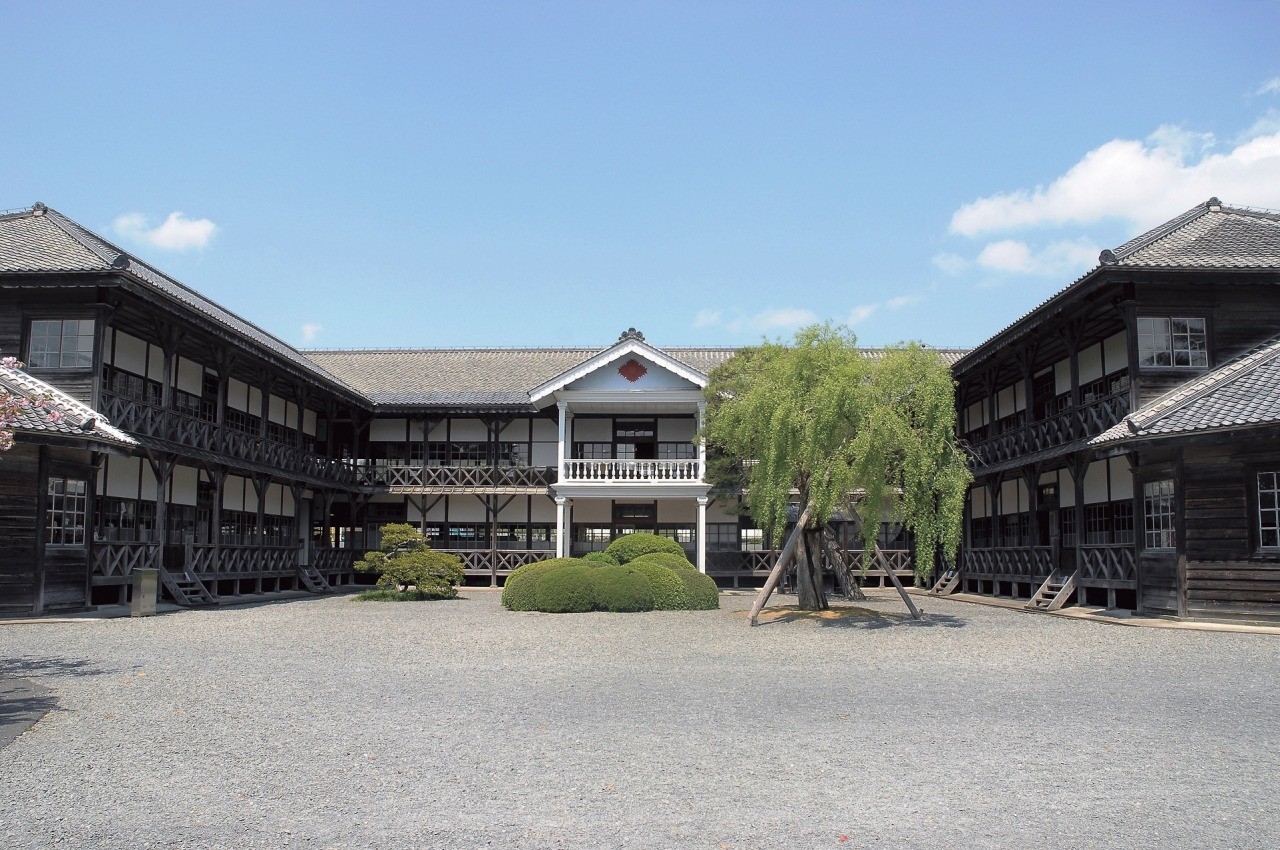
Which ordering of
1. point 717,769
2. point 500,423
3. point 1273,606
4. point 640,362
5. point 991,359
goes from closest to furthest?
point 717,769
point 1273,606
point 991,359
point 640,362
point 500,423

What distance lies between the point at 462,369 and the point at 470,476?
558 cm

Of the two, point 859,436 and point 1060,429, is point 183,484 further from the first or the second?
point 1060,429

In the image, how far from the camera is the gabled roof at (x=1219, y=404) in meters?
15.8

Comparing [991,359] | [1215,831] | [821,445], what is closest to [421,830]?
[1215,831]

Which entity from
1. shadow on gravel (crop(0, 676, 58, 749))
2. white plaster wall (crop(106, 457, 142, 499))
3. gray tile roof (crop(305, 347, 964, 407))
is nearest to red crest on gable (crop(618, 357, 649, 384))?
gray tile roof (crop(305, 347, 964, 407))

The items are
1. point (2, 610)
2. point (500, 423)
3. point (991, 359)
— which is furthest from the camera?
point (500, 423)

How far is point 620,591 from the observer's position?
19984 mm

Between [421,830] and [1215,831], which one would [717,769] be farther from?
[1215,831]

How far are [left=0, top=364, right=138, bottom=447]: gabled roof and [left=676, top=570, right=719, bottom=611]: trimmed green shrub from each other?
36.7ft

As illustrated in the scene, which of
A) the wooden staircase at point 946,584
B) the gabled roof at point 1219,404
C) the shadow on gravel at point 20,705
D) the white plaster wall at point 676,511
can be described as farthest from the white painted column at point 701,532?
the shadow on gravel at point 20,705

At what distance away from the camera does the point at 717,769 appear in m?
6.67

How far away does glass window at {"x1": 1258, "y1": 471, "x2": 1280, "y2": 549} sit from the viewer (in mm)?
16281

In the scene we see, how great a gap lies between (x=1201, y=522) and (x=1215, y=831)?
525 inches

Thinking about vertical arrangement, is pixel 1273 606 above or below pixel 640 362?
below
